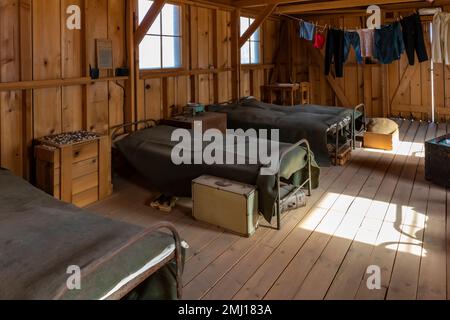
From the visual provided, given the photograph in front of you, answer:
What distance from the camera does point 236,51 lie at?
6453mm

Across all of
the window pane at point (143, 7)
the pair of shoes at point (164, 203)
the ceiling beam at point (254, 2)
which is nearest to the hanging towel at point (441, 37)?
the ceiling beam at point (254, 2)

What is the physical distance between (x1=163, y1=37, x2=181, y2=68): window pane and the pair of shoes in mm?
2245

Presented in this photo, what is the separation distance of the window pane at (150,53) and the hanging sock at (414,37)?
4.18m

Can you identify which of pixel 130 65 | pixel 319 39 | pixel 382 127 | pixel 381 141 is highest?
pixel 319 39

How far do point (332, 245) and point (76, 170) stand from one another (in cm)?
235

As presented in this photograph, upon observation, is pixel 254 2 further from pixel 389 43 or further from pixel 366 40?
pixel 389 43

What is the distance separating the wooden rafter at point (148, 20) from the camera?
4.27 metres

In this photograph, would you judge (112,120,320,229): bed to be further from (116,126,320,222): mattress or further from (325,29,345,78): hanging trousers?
(325,29,345,78): hanging trousers

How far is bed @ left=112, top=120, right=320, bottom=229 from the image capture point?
10.0ft

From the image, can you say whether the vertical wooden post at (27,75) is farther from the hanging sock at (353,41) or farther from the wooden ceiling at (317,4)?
the hanging sock at (353,41)

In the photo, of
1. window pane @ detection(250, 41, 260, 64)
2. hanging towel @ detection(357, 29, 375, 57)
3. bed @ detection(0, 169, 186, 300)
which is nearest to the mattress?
bed @ detection(0, 169, 186, 300)

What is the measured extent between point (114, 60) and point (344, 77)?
5810 mm

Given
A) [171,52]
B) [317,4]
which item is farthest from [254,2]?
Result: [171,52]

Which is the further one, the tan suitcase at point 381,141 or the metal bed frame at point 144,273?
the tan suitcase at point 381,141
